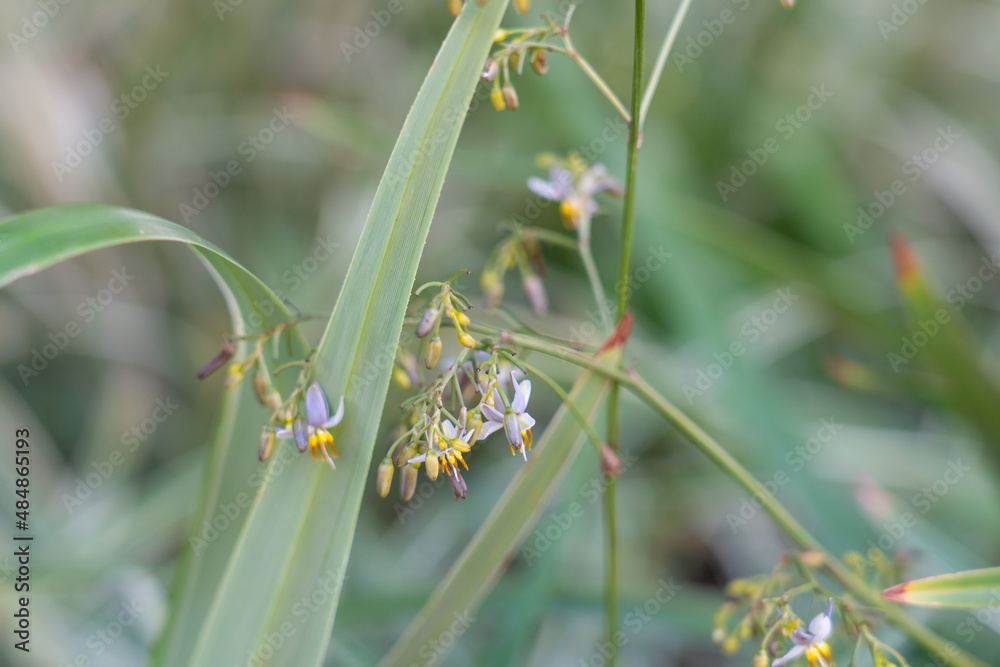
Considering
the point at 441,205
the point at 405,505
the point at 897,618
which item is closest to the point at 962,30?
the point at 441,205

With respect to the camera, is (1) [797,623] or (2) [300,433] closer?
(2) [300,433]

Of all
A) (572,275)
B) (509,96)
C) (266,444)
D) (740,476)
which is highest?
(509,96)

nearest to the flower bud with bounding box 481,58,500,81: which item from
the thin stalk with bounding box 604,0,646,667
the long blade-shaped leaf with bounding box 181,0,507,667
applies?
the long blade-shaped leaf with bounding box 181,0,507,667

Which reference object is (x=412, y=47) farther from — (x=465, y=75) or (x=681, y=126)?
(x=465, y=75)

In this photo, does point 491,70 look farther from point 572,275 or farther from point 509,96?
point 572,275

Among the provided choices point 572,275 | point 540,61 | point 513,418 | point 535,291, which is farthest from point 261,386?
point 572,275

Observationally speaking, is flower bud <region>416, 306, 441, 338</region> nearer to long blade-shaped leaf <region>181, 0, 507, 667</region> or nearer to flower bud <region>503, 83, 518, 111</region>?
long blade-shaped leaf <region>181, 0, 507, 667</region>
